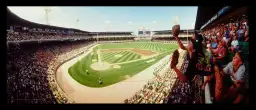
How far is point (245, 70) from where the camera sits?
562 cm

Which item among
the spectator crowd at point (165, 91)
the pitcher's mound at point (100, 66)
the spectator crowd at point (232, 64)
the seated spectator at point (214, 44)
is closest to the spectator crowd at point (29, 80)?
the pitcher's mound at point (100, 66)

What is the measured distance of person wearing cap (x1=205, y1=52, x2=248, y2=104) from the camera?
5605mm

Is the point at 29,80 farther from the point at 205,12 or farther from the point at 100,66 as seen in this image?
the point at 205,12

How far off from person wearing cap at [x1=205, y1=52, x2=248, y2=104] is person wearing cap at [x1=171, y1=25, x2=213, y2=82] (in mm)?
495

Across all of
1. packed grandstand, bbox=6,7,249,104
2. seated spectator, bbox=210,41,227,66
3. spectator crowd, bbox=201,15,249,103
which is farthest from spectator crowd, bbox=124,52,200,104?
seated spectator, bbox=210,41,227,66

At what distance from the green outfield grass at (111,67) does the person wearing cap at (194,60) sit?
0.39 m

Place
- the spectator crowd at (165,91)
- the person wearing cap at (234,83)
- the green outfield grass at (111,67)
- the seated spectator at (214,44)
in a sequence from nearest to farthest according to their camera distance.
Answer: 1. the person wearing cap at (234,83)
2. the spectator crowd at (165,91)
3. the green outfield grass at (111,67)
4. the seated spectator at (214,44)

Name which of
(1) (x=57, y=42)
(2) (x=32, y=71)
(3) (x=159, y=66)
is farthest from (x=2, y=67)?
(3) (x=159, y=66)

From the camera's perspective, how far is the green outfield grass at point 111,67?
6281mm

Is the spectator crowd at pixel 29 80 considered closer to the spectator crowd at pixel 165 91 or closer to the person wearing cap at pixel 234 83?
the spectator crowd at pixel 165 91

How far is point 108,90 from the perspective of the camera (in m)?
6.11

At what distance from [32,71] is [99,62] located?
81.2 inches
